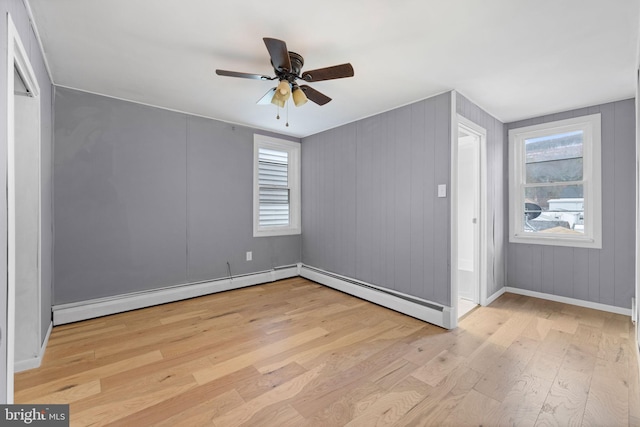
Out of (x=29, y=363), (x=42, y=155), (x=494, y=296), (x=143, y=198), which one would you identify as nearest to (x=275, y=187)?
(x=143, y=198)

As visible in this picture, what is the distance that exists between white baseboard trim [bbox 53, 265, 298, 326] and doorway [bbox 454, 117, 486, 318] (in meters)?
2.80

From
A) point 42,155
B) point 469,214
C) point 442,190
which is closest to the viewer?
point 42,155

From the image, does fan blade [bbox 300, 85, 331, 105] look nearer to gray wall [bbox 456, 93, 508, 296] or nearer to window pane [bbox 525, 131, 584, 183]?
gray wall [bbox 456, 93, 508, 296]

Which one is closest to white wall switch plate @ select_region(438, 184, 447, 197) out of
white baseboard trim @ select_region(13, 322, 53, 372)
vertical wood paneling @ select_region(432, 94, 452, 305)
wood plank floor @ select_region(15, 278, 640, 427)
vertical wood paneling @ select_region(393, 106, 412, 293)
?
vertical wood paneling @ select_region(432, 94, 452, 305)

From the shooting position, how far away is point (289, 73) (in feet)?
6.97

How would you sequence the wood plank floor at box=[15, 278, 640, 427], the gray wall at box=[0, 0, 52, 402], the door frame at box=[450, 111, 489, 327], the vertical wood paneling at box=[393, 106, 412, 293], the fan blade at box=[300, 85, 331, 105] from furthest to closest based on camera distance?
the vertical wood paneling at box=[393, 106, 412, 293], the door frame at box=[450, 111, 489, 327], the fan blade at box=[300, 85, 331, 105], the wood plank floor at box=[15, 278, 640, 427], the gray wall at box=[0, 0, 52, 402]

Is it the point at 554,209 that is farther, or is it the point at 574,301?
the point at 554,209

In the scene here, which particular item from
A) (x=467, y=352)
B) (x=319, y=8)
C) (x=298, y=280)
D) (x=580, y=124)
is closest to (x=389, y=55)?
(x=319, y=8)

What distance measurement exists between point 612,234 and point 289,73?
3938 millimetres

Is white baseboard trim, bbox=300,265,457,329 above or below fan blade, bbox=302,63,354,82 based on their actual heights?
below

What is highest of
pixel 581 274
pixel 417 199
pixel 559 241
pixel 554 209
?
pixel 417 199

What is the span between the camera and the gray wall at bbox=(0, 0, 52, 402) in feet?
4.30

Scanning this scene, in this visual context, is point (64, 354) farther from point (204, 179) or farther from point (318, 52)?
point (318, 52)

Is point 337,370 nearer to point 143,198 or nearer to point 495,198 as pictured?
point 143,198
